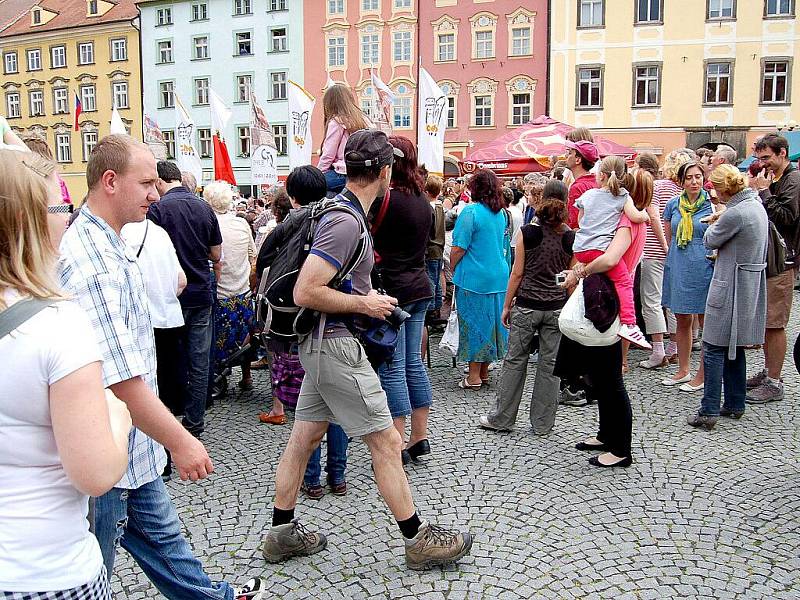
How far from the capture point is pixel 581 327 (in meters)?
4.66

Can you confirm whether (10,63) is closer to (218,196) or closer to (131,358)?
(218,196)

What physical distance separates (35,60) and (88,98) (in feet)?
19.7

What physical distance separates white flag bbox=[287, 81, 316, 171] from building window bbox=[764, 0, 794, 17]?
87.3 ft

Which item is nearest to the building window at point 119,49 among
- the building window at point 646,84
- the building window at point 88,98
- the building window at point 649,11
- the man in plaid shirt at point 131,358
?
the building window at point 88,98

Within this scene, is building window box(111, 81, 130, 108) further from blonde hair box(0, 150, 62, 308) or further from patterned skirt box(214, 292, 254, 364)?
blonde hair box(0, 150, 62, 308)

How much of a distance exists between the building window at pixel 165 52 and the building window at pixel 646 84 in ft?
90.1

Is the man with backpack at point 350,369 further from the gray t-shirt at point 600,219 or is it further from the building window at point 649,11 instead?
the building window at point 649,11

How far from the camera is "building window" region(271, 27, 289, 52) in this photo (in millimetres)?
41000

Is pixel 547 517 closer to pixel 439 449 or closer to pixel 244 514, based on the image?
pixel 439 449

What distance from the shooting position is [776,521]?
12.9 feet

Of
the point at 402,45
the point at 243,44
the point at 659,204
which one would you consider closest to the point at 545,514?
the point at 659,204

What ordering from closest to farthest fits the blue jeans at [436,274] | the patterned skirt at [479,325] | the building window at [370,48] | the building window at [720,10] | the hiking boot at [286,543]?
the hiking boot at [286,543]
the patterned skirt at [479,325]
the blue jeans at [436,274]
the building window at [720,10]
the building window at [370,48]

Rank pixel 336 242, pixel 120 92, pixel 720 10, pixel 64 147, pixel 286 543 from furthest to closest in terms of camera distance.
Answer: pixel 64 147 < pixel 120 92 < pixel 720 10 < pixel 286 543 < pixel 336 242

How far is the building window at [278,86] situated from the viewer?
135 ft
